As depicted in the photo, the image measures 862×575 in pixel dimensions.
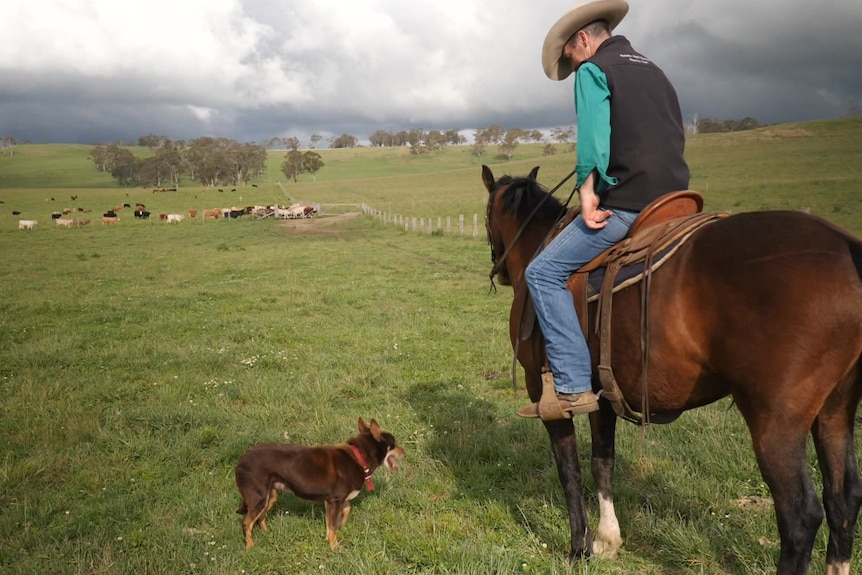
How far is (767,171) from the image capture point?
57.2 m

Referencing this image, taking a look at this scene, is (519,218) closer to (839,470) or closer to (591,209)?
(591,209)

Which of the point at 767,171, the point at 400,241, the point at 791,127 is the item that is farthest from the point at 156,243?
the point at 791,127

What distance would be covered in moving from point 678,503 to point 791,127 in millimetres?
109821

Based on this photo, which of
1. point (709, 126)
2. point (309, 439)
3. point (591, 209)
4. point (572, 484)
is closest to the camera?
point (591, 209)

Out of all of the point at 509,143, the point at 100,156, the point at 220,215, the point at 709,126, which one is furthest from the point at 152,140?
the point at 709,126

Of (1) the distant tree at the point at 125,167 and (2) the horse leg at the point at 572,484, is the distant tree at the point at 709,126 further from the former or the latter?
(2) the horse leg at the point at 572,484

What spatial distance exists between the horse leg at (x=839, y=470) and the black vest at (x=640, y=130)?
1.62m

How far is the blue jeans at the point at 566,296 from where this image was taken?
3.84 m

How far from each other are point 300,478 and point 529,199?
3.02 metres

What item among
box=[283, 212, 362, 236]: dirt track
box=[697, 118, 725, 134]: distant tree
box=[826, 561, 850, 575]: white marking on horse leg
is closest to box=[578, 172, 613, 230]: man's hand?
box=[826, 561, 850, 575]: white marking on horse leg

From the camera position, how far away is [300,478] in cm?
453

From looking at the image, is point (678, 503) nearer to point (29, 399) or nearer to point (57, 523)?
point (57, 523)

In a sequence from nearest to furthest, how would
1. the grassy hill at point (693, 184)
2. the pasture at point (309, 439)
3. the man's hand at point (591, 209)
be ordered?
the man's hand at point (591, 209)
the pasture at point (309, 439)
the grassy hill at point (693, 184)

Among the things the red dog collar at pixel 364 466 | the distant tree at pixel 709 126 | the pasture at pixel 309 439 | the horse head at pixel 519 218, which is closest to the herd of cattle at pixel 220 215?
the pasture at pixel 309 439
